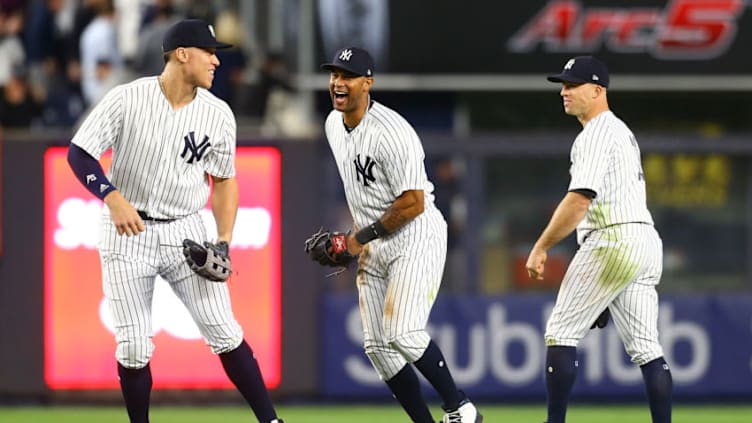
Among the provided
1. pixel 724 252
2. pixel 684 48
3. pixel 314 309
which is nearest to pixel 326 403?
pixel 314 309

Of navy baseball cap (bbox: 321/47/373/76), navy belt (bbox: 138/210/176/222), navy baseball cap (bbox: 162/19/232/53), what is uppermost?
navy baseball cap (bbox: 162/19/232/53)

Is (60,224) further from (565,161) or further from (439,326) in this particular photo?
(565,161)

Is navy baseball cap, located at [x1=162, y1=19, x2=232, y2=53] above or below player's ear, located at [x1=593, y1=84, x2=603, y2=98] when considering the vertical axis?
above

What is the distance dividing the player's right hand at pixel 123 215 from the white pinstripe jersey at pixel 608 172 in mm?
2278

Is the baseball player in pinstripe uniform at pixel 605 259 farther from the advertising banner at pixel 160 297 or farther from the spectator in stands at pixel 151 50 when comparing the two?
the spectator in stands at pixel 151 50

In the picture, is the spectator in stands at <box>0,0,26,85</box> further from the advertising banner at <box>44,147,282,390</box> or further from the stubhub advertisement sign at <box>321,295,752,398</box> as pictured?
the stubhub advertisement sign at <box>321,295,752,398</box>

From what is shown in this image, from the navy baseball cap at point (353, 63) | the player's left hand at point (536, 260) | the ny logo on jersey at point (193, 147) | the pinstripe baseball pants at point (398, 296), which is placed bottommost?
the pinstripe baseball pants at point (398, 296)

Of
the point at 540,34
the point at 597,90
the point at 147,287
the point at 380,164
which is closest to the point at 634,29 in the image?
the point at 540,34

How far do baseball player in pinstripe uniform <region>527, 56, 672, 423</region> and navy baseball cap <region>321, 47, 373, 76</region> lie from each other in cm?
104

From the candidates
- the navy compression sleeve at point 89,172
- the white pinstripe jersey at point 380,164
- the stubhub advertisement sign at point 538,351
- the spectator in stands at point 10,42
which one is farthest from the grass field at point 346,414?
the spectator in stands at point 10,42

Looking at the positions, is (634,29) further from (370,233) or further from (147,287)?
(147,287)

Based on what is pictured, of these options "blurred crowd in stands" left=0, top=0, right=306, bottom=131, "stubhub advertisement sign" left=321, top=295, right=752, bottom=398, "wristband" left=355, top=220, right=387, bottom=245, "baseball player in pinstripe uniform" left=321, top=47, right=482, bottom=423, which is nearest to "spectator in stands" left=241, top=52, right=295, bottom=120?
"blurred crowd in stands" left=0, top=0, right=306, bottom=131

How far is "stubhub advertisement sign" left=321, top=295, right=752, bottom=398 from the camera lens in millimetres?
12359

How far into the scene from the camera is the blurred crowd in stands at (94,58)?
1365 centimetres
